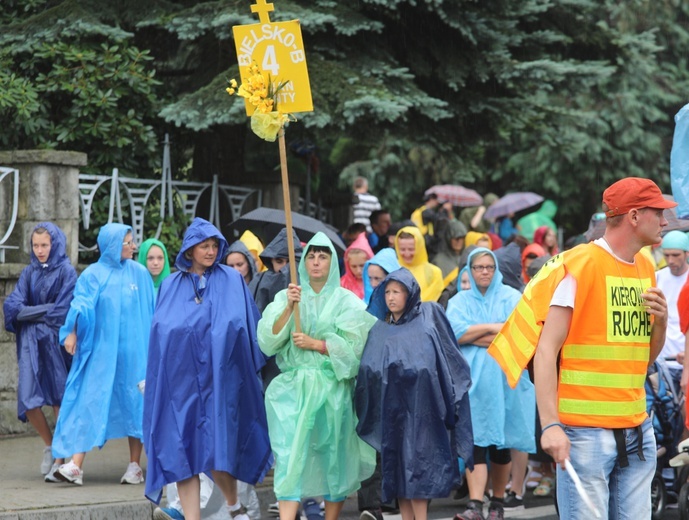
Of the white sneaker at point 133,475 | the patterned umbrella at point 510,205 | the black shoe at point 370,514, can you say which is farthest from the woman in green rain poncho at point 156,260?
the patterned umbrella at point 510,205

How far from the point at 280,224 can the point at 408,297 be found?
13.0ft

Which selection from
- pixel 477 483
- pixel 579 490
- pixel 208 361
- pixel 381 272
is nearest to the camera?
pixel 579 490

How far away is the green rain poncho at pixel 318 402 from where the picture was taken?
27.2ft

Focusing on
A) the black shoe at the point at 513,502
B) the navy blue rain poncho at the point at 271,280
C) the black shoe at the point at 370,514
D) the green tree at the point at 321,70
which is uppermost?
the green tree at the point at 321,70

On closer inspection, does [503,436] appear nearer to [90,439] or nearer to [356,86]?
[90,439]

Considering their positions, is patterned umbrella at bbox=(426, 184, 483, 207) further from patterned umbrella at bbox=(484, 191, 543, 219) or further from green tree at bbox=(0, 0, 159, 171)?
green tree at bbox=(0, 0, 159, 171)

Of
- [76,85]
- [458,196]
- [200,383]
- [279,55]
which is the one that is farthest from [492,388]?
[458,196]

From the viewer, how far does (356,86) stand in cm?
1322

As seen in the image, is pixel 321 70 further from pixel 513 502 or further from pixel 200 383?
pixel 200 383

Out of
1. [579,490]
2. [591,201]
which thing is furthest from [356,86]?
[591,201]

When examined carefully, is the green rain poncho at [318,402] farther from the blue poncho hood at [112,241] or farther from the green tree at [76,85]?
the green tree at [76,85]

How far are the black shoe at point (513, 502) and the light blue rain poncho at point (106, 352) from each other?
287cm

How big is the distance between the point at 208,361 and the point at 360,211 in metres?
10.1

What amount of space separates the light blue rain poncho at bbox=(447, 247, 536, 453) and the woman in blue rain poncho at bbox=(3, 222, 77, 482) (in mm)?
3081
